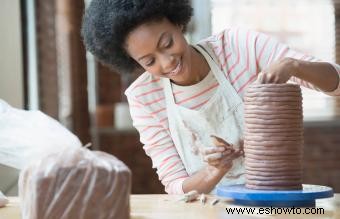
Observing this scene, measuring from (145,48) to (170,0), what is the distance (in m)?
0.22

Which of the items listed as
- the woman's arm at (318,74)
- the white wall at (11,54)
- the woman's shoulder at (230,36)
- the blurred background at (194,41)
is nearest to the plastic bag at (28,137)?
the woman's arm at (318,74)

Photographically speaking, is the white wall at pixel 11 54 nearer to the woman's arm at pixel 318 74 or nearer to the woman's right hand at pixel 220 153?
the woman's right hand at pixel 220 153

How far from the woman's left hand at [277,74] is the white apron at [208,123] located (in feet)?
1.26

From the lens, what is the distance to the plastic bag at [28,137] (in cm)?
116

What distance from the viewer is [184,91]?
1.84 metres

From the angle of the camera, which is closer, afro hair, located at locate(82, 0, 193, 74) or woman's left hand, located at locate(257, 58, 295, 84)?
woman's left hand, located at locate(257, 58, 295, 84)

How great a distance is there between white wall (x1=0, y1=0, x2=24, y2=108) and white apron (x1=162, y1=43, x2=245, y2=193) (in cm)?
120

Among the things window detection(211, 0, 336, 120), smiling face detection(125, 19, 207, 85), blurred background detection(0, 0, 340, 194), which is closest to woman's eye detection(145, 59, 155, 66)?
smiling face detection(125, 19, 207, 85)

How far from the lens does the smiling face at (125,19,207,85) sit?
164 cm

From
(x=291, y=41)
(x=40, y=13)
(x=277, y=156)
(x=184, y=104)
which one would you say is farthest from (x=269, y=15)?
(x=277, y=156)

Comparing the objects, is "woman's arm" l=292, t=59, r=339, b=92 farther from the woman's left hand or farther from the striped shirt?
the striped shirt

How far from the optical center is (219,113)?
183 centimetres

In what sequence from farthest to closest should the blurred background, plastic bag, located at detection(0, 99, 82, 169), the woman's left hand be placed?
the blurred background → the woman's left hand → plastic bag, located at detection(0, 99, 82, 169)

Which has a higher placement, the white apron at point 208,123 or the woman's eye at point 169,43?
the woman's eye at point 169,43
